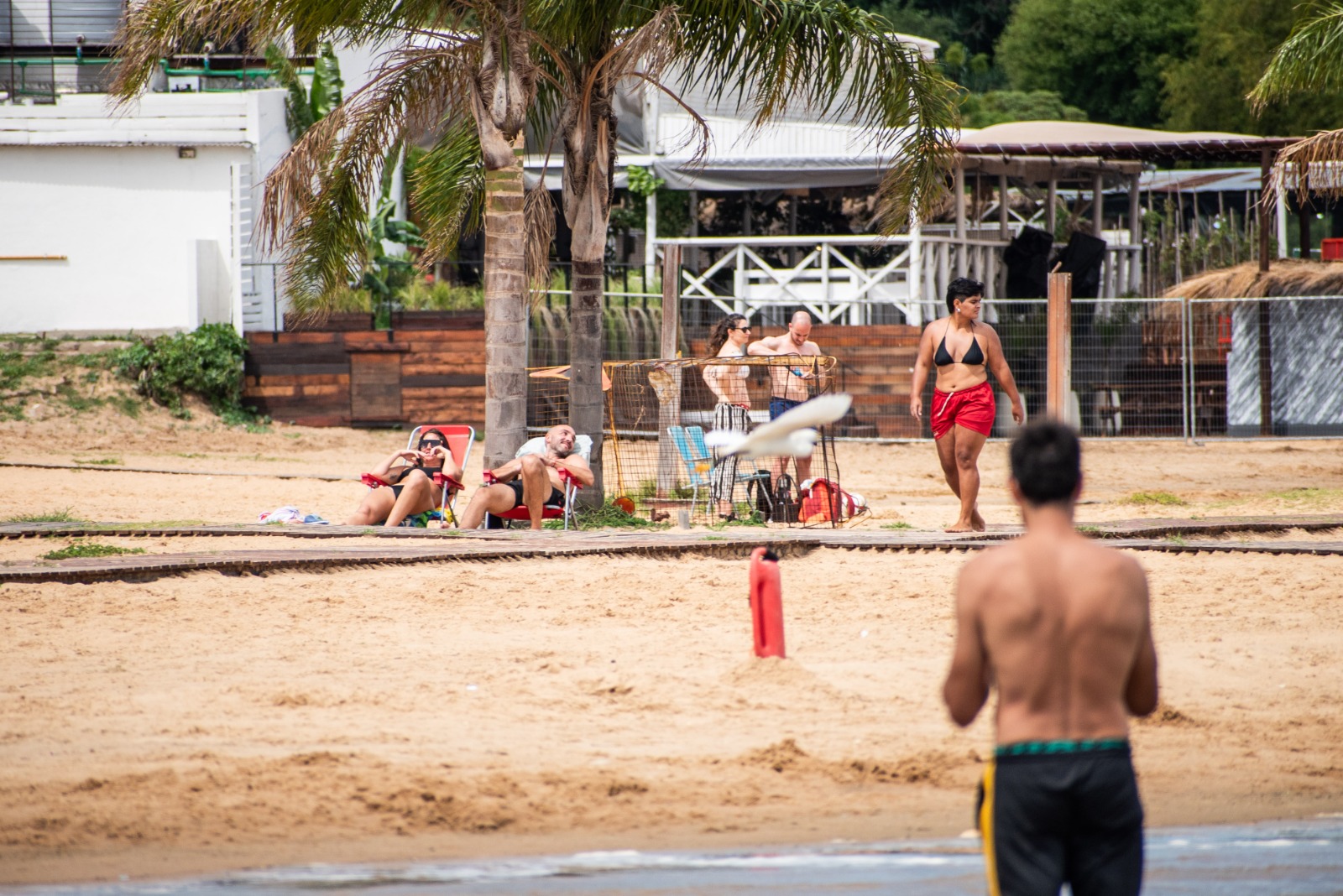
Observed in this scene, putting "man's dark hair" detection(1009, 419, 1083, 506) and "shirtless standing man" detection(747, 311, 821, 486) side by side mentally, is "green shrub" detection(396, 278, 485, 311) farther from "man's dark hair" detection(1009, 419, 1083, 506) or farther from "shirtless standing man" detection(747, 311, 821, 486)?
"man's dark hair" detection(1009, 419, 1083, 506)

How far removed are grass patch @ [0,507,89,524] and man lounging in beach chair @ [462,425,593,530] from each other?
308cm

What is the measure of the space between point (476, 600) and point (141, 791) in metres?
3.64

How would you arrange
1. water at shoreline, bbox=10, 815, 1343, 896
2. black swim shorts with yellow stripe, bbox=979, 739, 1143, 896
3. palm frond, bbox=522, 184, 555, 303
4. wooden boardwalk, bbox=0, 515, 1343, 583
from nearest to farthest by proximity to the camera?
black swim shorts with yellow stripe, bbox=979, 739, 1143, 896, water at shoreline, bbox=10, 815, 1343, 896, wooden boardwalk, bbox=0, 515, 1343, 583, palm frond, bbox=522, 184, 555, 303

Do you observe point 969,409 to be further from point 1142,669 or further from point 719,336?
point 1142,669

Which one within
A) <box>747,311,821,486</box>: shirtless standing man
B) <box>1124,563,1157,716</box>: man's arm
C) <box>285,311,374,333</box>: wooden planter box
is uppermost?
<box>285,311,374,333</box>: wooden planter box

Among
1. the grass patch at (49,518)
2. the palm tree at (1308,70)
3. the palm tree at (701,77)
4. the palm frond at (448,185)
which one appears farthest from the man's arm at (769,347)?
the palm tree at (1308,70)

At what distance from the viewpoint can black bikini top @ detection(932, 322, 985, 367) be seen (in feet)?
35.0

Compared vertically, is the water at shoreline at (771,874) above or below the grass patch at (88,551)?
below

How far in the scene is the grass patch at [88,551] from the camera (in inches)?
367

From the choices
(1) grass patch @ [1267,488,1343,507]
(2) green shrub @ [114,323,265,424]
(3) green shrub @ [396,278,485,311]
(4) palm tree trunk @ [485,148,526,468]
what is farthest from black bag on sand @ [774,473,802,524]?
(2) green shrub @ [114,323,265,424]

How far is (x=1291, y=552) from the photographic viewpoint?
9.94m

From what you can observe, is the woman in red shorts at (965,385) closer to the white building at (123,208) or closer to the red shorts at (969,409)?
the red shorts at (969,409)

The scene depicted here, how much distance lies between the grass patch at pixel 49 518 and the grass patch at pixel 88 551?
123cm

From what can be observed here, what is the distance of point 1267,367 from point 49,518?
630 inches
